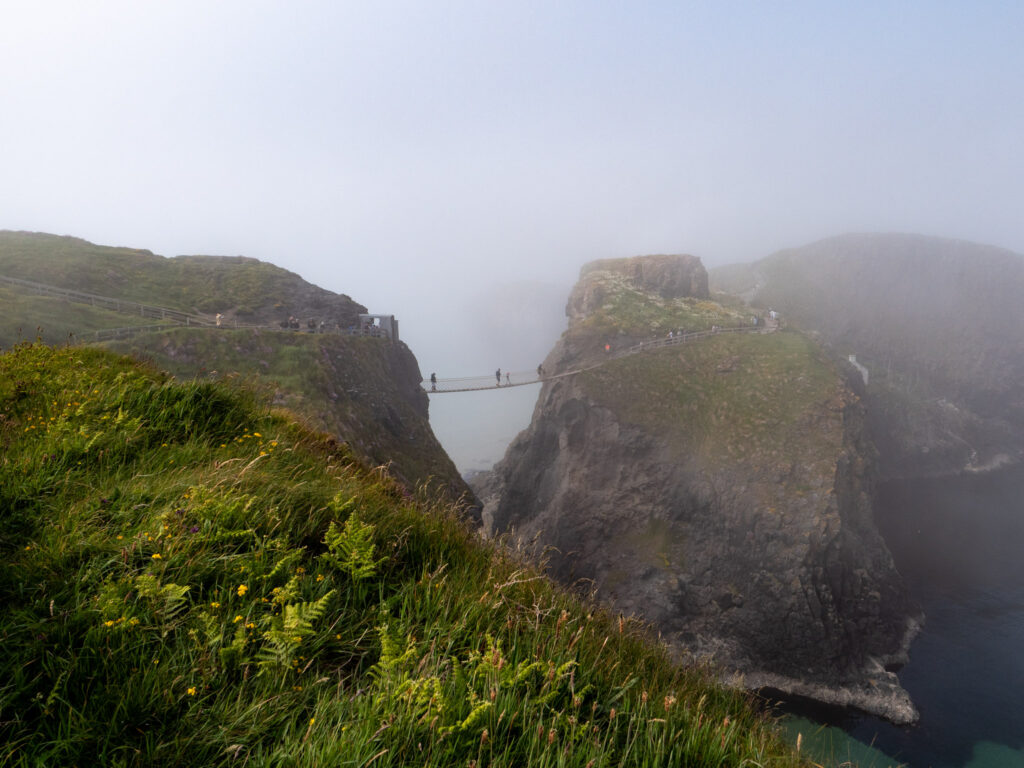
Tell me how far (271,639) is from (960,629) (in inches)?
2253

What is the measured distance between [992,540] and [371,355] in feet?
253

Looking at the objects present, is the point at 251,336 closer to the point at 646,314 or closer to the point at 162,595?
the point at 162,595

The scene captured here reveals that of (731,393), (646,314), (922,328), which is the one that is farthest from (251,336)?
(922,328)

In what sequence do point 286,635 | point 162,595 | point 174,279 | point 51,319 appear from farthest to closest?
1. point 174,279
2. point 51,319
3. point 162,595
4. point 286,635

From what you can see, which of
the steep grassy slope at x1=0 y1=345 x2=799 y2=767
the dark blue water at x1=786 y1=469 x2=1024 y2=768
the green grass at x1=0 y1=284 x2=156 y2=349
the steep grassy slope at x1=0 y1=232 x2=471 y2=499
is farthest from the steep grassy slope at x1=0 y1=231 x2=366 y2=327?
the dark blue water at x1=786 y1=469 x2=1024 y2=768

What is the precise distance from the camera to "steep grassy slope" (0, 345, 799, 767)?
1750 millimetres

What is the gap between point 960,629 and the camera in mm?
37031

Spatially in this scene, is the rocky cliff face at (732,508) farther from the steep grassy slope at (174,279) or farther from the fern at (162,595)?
the steep grassy slope at (174,279)

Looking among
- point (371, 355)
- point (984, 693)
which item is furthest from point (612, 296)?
point (984, 693)

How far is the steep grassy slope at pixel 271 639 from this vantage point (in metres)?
1.75

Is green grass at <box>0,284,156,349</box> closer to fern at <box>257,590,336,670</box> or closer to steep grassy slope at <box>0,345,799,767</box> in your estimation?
steep grassy slope at <box>0,345,799,767</box>

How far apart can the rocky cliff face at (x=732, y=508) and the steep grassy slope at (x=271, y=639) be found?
2324 cm

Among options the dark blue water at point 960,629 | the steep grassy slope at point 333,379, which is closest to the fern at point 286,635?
the dark blue water at point 960,629

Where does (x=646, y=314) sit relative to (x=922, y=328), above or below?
below
